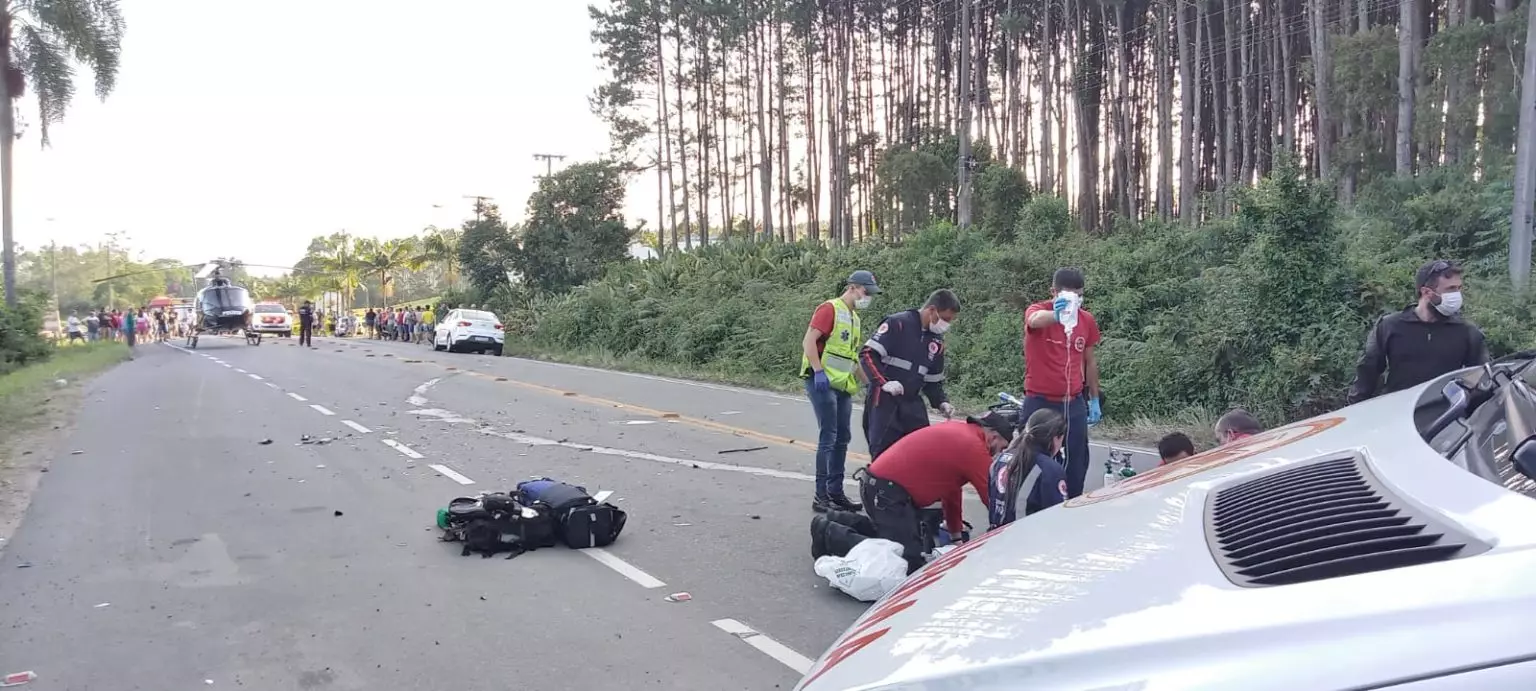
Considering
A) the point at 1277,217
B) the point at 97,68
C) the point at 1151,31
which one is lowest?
the point at 1277,217

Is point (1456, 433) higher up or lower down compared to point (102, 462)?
higher up

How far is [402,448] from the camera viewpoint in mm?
11180

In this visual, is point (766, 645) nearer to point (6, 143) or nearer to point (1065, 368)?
point (1065, 368)

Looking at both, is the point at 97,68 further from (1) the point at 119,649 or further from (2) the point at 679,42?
(1) the point at 119,649

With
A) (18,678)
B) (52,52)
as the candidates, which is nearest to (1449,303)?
(18,678)

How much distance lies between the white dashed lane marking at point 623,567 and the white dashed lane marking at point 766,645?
81 centimetres

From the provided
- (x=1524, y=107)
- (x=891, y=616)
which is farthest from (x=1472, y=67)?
(x=891, y=616)

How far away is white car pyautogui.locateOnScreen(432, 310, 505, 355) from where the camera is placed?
31.8 meters

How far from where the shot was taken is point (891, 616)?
214 centimetres

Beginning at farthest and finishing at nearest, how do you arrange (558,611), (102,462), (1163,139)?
(1163,139)
(102,462)
(558,611)

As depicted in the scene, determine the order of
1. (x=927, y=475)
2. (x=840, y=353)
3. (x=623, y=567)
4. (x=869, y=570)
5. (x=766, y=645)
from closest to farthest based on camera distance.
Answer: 1. (x=766, y=645)
2. (x=869, y=570)
3. (x=927, y=475)
4. (x=623, y=567)
5. (x=840, y=353)

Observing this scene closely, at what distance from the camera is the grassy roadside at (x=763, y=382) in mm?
11547

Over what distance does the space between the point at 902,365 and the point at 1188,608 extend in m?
5.69

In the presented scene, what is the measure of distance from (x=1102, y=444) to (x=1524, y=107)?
6.47 meters
